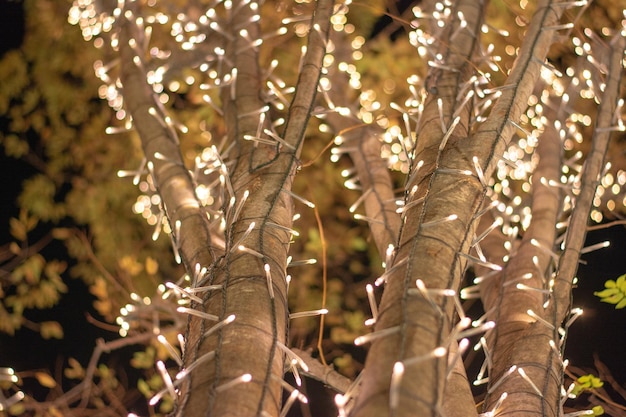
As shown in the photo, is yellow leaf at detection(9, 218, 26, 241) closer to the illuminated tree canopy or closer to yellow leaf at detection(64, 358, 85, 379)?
the illuminated tree canopy

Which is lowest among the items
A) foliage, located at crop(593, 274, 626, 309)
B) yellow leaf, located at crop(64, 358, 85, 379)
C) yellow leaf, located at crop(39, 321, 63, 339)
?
yellow leaf, located at crop(64, 358, 85, 379)

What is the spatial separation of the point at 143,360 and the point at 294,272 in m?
1.28

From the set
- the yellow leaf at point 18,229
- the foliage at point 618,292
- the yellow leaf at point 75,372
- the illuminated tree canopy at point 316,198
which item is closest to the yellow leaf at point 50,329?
the illuminated tree canopy at point 316,198

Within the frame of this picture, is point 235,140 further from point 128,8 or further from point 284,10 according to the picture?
point 284,10

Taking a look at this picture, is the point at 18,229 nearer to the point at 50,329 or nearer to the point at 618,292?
the point at 50,329

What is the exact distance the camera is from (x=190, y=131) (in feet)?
14.5

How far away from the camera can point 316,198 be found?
4664 millimetres

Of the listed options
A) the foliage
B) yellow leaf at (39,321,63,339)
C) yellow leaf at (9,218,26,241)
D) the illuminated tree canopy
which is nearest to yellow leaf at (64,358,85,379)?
the illuminated tree canopy

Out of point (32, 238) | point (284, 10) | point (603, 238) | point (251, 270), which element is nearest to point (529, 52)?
point (251, 270)

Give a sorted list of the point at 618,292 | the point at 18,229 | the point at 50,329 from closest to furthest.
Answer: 1. the point at 618,292
2. the point at 18,229
3. the point at 50,329

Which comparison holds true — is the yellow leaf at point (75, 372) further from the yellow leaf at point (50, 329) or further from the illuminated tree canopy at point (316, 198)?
the yellow leaf at point (50, 329)

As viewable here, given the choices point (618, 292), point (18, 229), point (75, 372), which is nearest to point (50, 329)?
point (75, 372)

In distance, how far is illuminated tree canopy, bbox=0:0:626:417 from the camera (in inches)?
61.7

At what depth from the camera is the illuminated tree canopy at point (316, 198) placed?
1566 millimetres
